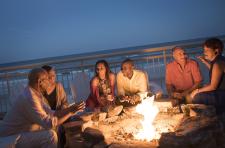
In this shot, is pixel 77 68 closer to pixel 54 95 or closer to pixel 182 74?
pixel 54 95

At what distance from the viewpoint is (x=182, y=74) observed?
5418mm


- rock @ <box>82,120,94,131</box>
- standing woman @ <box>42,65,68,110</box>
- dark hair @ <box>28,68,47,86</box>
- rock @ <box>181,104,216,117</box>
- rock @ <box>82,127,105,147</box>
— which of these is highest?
dark hair @ <box>28,68,47,86</box>

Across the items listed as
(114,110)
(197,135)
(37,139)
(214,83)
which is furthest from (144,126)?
(37,139)

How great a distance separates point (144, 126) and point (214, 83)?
1224 millimetres

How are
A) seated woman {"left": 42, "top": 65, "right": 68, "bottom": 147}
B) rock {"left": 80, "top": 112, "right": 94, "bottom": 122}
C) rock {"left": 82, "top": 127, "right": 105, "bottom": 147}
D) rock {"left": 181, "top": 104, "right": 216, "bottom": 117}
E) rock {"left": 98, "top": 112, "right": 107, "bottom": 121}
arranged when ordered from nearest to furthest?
rock {"left": 82, "top": 127, "right": 105, "bottom": 147}
rock {"left": 181, "top": 104, "right": 216, "bottom": 117}
rock {"left": 80, "top": 112, "right": 94, "bottom": 122}
rock {"left": 98, "top": 112, "right": 107, "bottom": 121}
seated woman {"left": 42, "top": 65, "right": 68, "bottom": 147}

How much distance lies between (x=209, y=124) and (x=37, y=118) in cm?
204

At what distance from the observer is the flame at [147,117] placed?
3887 mm

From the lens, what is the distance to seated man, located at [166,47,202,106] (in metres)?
5.28

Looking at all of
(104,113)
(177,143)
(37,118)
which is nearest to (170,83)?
(104,113)

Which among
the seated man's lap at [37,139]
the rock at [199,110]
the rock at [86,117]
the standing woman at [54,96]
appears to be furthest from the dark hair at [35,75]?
the rock at [199,110]

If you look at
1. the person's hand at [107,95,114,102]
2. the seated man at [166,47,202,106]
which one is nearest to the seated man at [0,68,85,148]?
the person's hand at [107,95,114,102]

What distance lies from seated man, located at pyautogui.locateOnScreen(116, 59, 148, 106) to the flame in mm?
754

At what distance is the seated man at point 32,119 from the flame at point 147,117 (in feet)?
3.54

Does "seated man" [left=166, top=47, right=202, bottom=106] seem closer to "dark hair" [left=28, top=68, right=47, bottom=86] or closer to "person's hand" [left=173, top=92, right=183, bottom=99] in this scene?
"person's hand" [left=173, top=92, right=183, bottom=99]
